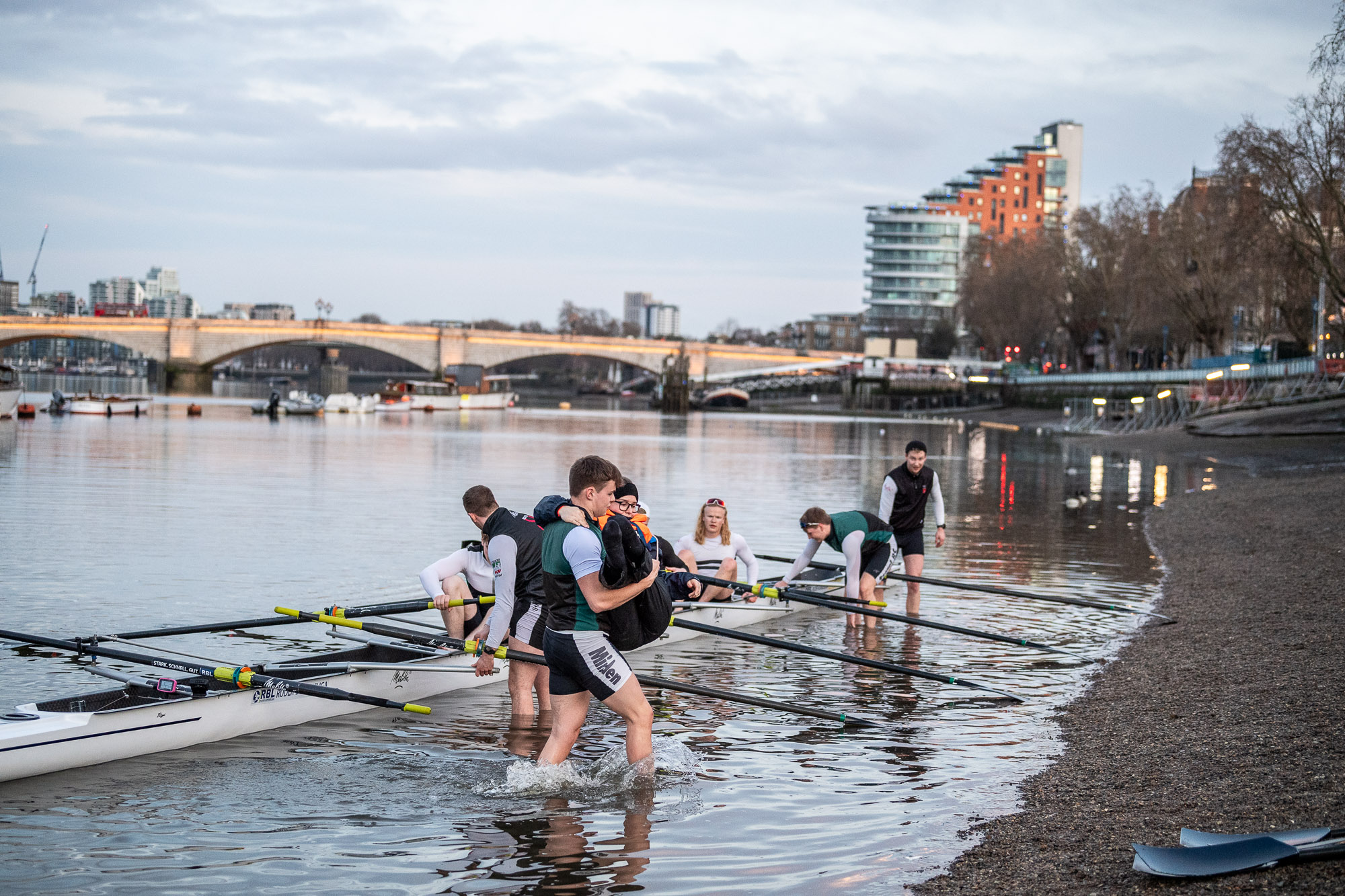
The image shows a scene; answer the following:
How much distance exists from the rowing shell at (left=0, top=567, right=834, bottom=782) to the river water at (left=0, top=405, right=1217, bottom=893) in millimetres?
134

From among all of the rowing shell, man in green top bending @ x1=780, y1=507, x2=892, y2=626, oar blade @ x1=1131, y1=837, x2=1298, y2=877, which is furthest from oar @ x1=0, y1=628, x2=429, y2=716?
man in green top bending @ x1=780, y1=507, x2=892, y2=626

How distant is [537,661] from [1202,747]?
4.61 m

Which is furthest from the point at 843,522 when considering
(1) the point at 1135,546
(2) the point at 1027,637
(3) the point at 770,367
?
(3) the point at 770,367

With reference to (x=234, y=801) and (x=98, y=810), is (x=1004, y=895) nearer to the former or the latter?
(x=234, y=801)

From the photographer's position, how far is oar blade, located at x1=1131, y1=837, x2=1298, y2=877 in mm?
5789

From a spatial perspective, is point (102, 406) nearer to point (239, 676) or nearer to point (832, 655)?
point (239, 676)

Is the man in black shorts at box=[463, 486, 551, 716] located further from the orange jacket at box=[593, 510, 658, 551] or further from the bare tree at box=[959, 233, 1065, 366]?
the bare tree at box=[959, 233, 1065, 366]

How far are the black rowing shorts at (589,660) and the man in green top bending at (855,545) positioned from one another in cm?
568

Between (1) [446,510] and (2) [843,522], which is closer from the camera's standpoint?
(2) [843,522]

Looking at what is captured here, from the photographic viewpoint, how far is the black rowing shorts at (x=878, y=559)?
14.2m

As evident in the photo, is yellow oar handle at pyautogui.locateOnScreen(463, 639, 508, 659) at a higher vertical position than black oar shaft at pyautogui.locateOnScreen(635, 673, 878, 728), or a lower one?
higher

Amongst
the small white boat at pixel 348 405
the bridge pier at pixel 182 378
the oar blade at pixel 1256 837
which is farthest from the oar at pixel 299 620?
the bridge pier at pixel 182 378

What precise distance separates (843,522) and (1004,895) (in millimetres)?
7775

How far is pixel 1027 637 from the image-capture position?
14.1 metres
